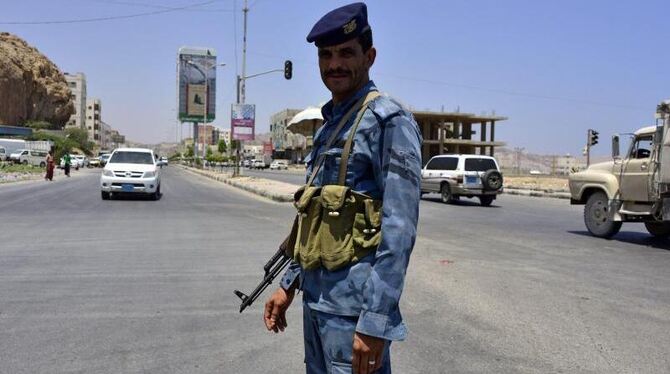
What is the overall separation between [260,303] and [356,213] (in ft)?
12.7

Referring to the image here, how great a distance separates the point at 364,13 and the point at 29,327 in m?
4.06

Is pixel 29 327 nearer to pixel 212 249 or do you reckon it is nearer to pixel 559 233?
pixel 212 249

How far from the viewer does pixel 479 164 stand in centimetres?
2127

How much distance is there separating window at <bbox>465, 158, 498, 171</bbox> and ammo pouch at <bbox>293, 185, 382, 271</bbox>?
19.6 meters

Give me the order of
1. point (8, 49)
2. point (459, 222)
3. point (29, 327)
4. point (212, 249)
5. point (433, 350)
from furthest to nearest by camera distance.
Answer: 1. point (8, 49)
2. point (459, 222)
3. point (212, 249)
4. point (29, 327)
5. point (433, 350)

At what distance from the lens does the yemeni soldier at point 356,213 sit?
6.31ft

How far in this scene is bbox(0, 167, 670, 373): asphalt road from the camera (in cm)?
406

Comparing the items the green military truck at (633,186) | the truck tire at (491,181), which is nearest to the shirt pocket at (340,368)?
the green military truck at (633,186)

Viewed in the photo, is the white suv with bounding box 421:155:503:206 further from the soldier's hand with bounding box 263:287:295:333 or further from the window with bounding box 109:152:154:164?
the soldier's hand with bounding box 263:287:295:333

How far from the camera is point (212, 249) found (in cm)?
880

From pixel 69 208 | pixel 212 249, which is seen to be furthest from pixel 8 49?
pixel 212 249

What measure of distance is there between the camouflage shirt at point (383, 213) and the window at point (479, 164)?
19.6 metres

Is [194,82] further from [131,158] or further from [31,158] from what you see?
[131,158]

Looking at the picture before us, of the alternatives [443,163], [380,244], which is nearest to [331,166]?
[380,244]
